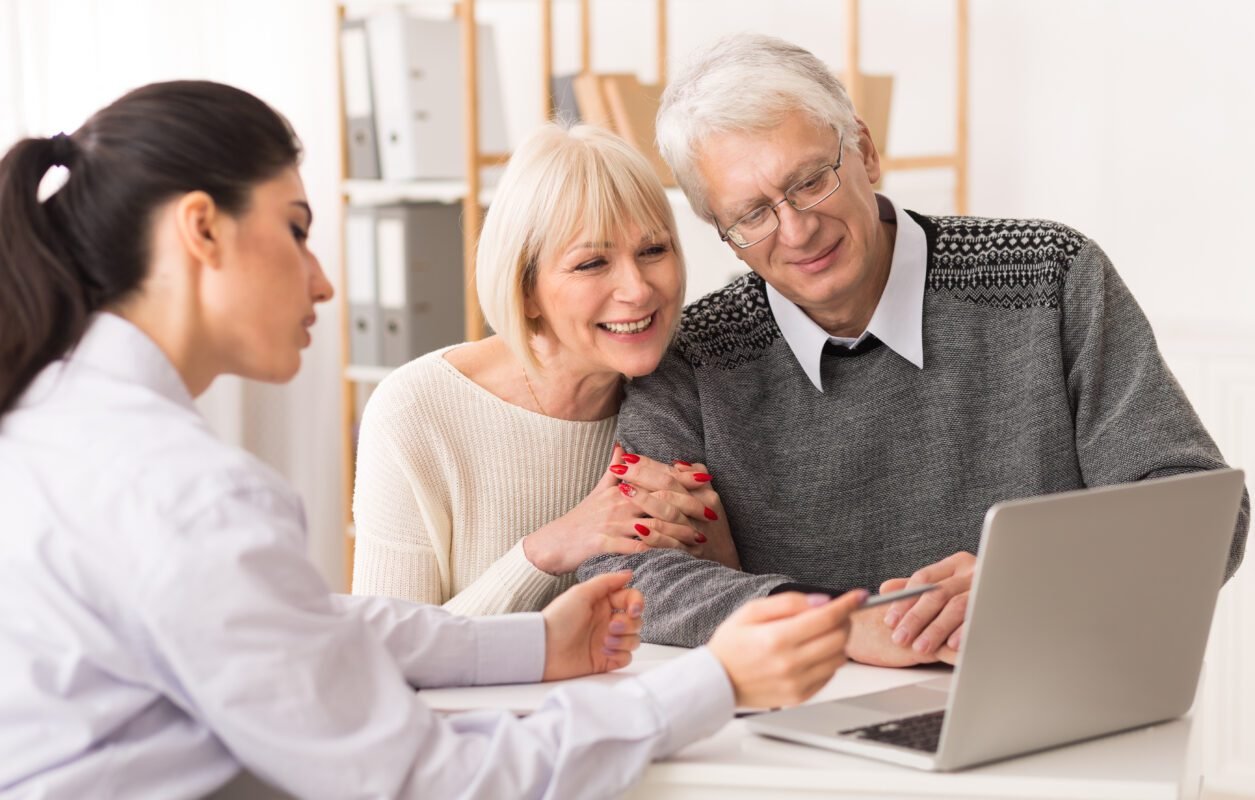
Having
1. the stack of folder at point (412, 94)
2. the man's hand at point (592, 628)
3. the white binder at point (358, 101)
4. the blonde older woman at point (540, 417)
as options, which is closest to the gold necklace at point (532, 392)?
the blonde older woman at point (540, 417)

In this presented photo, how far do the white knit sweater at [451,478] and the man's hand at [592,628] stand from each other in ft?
1.39

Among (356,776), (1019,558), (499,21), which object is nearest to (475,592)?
(356,776)

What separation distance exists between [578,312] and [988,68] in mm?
1664

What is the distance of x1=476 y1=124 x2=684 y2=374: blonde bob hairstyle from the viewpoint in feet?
5.78

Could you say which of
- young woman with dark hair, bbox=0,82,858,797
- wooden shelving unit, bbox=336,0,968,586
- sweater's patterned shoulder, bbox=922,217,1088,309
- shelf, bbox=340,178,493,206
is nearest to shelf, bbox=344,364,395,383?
wooden shelving unit, bbox=336,0,968,586

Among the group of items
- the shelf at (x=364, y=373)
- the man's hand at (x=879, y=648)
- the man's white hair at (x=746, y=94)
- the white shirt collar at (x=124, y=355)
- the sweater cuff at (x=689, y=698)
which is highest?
the man's white hair at (x=746, y=94)

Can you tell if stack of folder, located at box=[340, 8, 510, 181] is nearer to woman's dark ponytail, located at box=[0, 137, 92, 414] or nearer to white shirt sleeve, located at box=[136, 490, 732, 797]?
woman's dark ponytail, located at box=[0, 137, 92, 414]

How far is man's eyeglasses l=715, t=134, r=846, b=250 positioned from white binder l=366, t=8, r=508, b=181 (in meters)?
1.75

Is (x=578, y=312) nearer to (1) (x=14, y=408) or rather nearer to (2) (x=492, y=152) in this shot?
(1) (x=14, y=408)

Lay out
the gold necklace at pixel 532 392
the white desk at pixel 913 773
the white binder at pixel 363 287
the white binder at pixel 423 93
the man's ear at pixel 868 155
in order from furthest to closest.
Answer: the white binder at pixel 363 287 → the white binder at pixel 423 93 → the gold necklace at pixel 532 392 → the man's ear at pixel 868 155 → the white desk at pixel 913 773

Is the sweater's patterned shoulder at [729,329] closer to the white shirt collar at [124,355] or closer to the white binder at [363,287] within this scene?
the white shirt collar at [124,355]

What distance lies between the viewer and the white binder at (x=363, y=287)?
11.2ft

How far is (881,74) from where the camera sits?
10.2ft

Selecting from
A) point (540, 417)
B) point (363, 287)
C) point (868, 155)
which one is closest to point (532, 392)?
point (540, 417)
